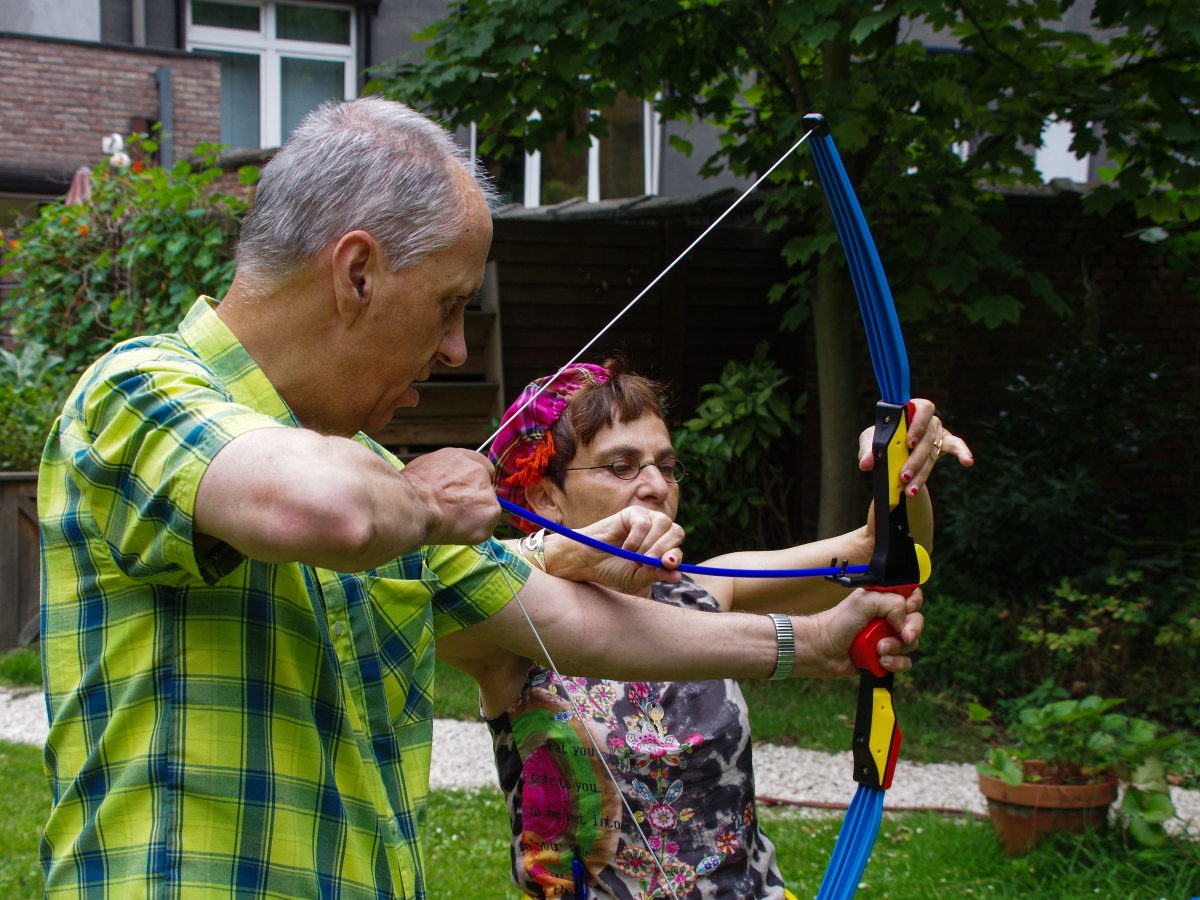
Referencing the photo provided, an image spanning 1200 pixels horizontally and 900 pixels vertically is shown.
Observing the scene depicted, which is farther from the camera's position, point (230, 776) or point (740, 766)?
point (740, 766)

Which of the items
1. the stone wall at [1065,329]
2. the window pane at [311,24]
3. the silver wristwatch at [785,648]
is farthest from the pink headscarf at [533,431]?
the window pane at [311,24]

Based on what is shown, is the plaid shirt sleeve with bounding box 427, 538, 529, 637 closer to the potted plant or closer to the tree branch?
the potted plant

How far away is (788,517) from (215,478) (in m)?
6.61

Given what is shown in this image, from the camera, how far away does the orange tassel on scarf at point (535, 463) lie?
202 centimetres

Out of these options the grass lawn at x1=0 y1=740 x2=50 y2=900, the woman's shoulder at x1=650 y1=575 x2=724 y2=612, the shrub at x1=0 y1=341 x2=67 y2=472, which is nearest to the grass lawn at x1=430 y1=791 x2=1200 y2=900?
the grass lawn at x1=0 y1=740 x2=50 y2=900

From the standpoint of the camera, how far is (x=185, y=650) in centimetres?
114

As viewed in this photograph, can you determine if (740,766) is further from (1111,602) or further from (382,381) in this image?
(1111,602)

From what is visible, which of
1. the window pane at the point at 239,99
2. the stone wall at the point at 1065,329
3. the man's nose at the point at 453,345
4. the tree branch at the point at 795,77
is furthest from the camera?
the window pane at the point at 239,99

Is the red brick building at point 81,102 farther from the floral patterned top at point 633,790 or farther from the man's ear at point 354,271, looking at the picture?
the man's ear at point 354,271

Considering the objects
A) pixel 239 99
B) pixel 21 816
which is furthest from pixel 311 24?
pixel 21 816

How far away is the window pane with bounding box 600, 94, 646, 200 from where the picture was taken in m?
10.8

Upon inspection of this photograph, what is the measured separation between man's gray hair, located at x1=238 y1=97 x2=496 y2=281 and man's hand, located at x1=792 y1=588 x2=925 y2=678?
878mm

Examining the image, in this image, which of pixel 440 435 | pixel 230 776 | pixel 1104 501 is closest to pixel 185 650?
pixel 230 776

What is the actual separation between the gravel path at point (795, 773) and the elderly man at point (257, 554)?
324cm
